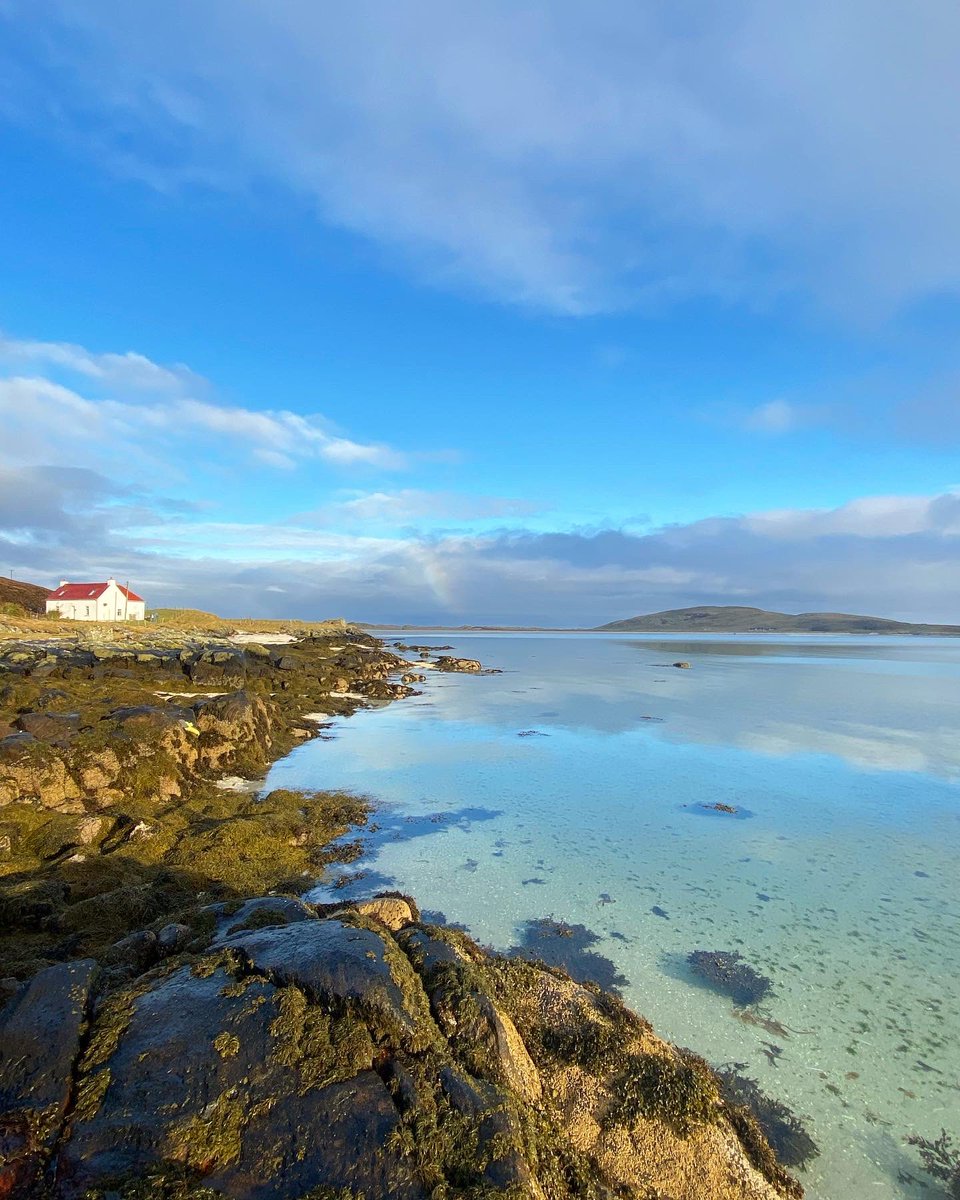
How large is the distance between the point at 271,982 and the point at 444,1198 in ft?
5.16

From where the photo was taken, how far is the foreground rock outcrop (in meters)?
2.96

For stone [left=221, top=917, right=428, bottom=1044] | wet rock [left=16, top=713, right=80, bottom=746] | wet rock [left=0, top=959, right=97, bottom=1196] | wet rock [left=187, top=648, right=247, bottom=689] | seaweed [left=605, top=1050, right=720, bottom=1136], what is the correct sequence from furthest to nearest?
wet rock [left=187, top=648, right=247, bottom=689] → wet rock [left=16, top=713, right=80, bottom=746] → seaweed [left=605, top=1050, right=720, bottom=1136] → stone [left=221, top=917, right=428, bottom=1044] → wet rock [left=0, top=959, right=97, bottom=1196]

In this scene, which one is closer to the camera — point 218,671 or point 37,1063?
point 37,1063

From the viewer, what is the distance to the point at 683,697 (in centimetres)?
3162

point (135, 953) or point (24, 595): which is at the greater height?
point (24, 595)

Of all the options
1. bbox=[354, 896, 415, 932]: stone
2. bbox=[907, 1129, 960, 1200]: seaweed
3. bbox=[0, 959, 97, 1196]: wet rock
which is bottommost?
bbox=[907, 1129, 960, 1200]: seaweed

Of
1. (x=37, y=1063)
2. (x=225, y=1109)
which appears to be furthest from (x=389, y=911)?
(x=37, y=1063)

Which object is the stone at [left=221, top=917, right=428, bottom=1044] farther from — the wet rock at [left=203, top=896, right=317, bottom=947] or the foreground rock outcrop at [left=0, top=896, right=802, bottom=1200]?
the wet rock at [left=203, top=896, right=317, bottom=947]

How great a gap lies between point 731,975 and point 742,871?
3.11 meters

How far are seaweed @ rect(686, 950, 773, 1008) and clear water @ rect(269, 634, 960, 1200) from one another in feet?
0.44

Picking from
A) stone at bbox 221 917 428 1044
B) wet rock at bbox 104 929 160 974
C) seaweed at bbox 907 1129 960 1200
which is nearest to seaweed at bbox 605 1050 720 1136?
seaweed at bbox 907 1129 960 1200

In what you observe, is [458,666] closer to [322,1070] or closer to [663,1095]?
[663,1095]

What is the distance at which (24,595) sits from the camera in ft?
242

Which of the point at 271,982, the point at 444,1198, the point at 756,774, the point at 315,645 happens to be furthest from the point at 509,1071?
the point at 315,645
